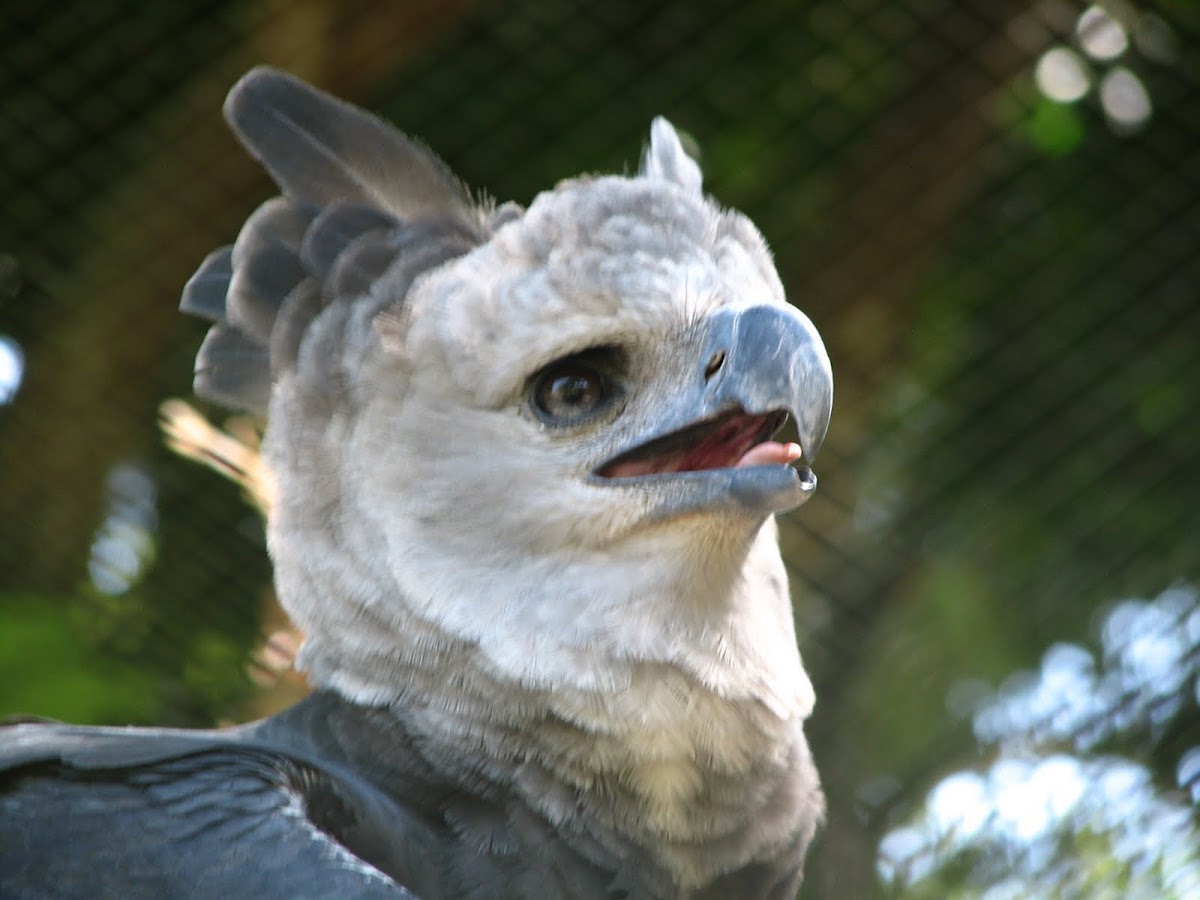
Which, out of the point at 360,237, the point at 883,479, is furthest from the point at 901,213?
the point at 360,237

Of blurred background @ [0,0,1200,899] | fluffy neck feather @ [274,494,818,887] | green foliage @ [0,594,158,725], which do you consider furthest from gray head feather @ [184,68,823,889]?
blurred background @ [0,0,1200,899]

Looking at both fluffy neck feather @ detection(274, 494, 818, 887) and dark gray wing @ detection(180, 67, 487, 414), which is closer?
fluffy neck feather @ detection(274, 494, 818, 887)

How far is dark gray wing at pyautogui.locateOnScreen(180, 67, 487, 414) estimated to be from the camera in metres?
1.21

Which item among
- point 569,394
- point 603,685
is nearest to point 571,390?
point 569,394

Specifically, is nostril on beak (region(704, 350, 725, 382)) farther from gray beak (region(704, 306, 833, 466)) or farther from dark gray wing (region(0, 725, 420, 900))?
dark gray wing (region(0, 725, 420, 900))

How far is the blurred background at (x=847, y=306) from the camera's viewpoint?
227 cm

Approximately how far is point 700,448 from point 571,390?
0.11m

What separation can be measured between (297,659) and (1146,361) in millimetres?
1764

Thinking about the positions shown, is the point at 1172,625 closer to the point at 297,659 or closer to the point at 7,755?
the point at 297,659

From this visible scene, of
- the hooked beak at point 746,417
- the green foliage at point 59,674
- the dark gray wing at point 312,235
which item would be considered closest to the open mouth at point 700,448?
the hooked beak at point 746,417

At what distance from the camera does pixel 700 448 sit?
1123 millimetres

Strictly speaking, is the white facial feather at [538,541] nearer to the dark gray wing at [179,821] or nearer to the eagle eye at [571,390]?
the eagle eye at [571,390]

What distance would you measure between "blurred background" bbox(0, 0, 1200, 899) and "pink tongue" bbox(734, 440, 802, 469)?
1.22 m

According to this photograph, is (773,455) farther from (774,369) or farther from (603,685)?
(603,685)
